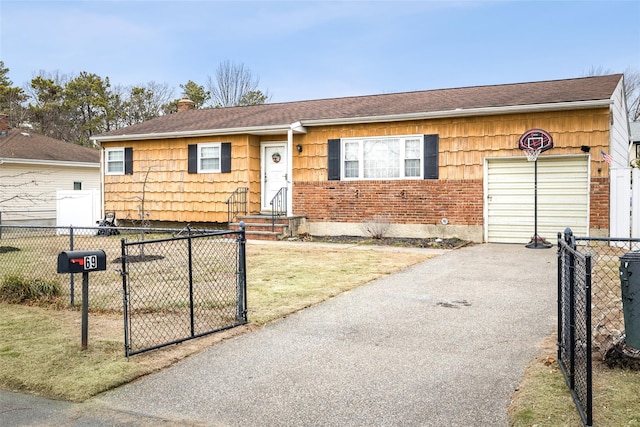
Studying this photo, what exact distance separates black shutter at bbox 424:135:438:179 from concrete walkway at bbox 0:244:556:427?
23.6 feet

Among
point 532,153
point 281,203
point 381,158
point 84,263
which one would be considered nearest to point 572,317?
point 84,263

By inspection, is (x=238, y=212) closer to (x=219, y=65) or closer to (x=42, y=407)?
(x=42, y=407)

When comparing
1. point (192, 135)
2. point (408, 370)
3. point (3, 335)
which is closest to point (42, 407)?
point (3, 335)

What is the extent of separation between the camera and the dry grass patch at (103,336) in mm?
4258

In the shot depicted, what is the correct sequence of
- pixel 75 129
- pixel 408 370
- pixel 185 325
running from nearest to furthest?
pixel 408 370 < pixel 185 325 < pixel 75 129

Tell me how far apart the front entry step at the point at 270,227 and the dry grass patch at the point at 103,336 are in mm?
4517

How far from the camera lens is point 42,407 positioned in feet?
12.4

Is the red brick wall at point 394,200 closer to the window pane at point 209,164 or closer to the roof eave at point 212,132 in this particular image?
the roof eave at point 212,132

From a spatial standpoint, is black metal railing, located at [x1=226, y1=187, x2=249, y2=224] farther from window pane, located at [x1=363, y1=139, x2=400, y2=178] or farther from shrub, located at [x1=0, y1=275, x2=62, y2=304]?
shrub, located at [x1=0, y1=275, x2=62, y2=304]

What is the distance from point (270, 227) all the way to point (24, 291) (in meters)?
8.15

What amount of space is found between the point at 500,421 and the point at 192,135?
15.1 m

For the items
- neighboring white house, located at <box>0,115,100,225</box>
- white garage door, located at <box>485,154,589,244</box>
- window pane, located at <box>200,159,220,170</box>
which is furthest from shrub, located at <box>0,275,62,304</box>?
neighboring white house, located at <box>0,115,100,225</box>

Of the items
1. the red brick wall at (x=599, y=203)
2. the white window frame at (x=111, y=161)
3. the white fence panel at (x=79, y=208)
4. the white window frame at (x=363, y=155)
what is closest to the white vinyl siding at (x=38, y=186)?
the white fence panel at (x=79, y=208)

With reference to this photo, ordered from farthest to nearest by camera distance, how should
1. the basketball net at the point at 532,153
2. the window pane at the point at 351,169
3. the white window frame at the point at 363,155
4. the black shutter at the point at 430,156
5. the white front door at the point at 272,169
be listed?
the white front door at the point at 272,169
the window pane at the point at 351,169
the white window frame at the point at 363,155
the black shutter at the point at 430,156
the basketball net at the point at 532,153
